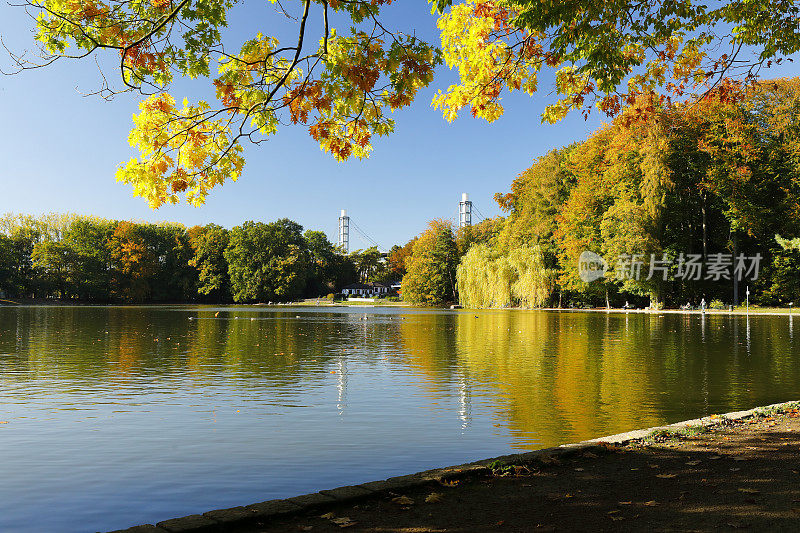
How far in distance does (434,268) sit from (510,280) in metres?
24.1

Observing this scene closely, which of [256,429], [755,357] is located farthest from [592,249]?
[256,429]

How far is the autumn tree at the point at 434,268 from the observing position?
245 feet

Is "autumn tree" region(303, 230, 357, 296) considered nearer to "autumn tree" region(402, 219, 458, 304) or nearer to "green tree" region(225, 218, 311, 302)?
"green tree" region(225, 218, 311, 302)

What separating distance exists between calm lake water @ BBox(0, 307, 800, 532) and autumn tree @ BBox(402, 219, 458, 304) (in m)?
56.9

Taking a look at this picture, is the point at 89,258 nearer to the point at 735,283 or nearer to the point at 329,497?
the point at 735,283

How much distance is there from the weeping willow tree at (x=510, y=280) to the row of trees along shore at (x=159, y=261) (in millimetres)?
40366

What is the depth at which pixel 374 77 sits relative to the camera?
5641 millimetres

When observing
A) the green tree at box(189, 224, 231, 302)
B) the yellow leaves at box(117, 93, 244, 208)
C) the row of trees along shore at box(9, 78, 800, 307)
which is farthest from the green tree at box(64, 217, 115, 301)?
the yellow leaves at box(117, 93, 244, 208)

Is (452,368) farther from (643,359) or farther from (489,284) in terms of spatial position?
(489,284)

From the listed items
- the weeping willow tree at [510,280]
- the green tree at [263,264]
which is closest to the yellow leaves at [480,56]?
the weeping willow tree at [510,280]

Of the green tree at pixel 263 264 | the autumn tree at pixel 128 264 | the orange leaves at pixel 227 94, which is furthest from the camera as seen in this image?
the green tree at pixel 263 264

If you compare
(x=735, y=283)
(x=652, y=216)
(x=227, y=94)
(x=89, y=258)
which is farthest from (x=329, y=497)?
(x=89, y=258)

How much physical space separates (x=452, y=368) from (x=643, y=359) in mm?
5211

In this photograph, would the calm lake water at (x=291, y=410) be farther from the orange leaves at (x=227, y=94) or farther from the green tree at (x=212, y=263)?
the green tree at (x=212, y=263)
